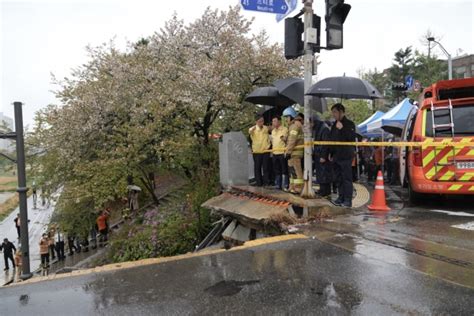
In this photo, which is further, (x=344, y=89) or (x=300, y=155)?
(x=300, y=155)

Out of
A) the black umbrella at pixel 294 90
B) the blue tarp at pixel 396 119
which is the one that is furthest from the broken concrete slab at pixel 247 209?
the blue tarp at pixel 396 119

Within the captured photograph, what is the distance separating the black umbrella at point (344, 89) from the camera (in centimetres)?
687

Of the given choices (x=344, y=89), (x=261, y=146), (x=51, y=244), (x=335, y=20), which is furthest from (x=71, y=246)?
(x=335, y=20)

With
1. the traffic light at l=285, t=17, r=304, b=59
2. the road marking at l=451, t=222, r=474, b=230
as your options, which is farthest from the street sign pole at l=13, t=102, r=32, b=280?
the road marking at l=451, t=222, r=474, b=230

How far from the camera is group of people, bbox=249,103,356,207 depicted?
24.5ft

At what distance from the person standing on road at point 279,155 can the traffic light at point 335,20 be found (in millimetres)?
2696

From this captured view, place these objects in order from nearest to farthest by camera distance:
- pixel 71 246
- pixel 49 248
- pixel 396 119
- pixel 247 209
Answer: pixel 247 209 < pixel 396 119 < pixel 71 246 < pixel 49 248

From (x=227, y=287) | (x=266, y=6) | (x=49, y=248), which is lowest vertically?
(x=49, y=248)

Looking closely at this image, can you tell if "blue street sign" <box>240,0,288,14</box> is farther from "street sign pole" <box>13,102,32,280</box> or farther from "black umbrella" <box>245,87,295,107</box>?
"street sign pole" <box>13,102,32,280</box>

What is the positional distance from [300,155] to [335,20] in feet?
9.70

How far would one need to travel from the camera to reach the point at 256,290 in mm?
3912

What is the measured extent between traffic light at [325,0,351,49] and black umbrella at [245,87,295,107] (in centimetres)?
324

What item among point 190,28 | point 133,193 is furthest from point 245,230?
point 133,193

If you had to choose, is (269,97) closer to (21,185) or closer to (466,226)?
(466,226)
